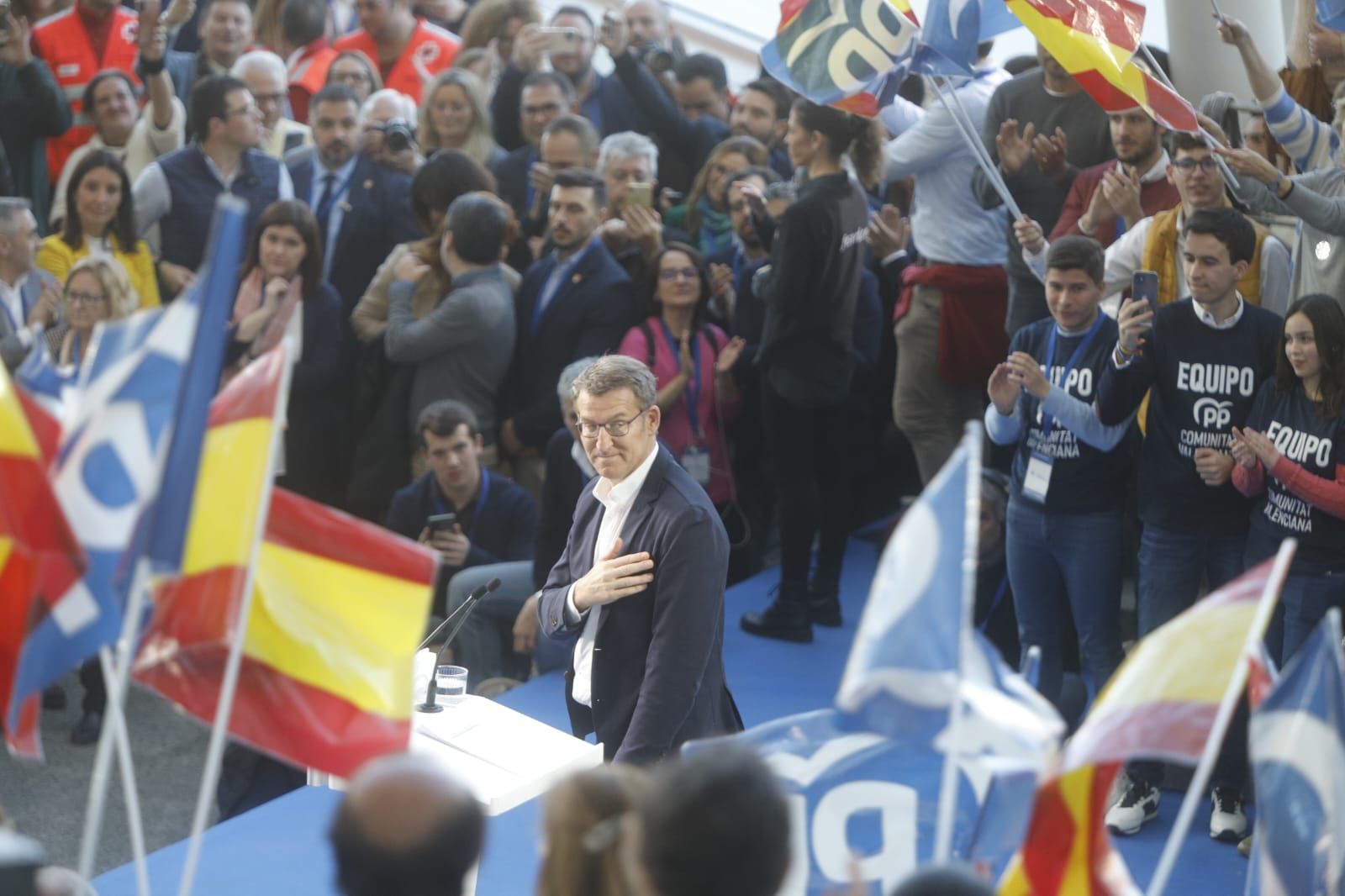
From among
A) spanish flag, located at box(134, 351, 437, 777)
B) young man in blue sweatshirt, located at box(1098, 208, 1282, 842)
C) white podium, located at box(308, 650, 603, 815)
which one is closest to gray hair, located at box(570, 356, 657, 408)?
white podium, located at box(308, 650, 603, 815)

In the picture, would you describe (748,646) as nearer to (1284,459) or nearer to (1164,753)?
(1284,459)

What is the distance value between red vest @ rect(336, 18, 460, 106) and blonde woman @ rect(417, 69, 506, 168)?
132 centimetres

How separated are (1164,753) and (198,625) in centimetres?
159

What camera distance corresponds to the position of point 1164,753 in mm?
2764

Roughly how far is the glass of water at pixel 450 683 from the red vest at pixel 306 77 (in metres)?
5.04

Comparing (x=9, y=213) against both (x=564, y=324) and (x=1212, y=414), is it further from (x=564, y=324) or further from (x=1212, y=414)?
(x=1212, y=414)

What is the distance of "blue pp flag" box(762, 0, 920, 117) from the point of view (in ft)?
19.6

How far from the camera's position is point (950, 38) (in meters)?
6.08

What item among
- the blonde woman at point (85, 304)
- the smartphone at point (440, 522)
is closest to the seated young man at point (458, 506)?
the smartphone at point (440, 522)

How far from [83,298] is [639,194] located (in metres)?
2.31

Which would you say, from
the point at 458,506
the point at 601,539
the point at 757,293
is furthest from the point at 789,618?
the point at 601,539

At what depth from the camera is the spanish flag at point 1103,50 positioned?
207 inches

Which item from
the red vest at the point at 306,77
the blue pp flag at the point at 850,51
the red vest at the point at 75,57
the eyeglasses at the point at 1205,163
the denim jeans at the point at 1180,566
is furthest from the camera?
the red vest at the point at 306,77

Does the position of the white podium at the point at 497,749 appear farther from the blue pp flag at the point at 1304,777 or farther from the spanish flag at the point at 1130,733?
the blue pp flag at the point at 1304,777
